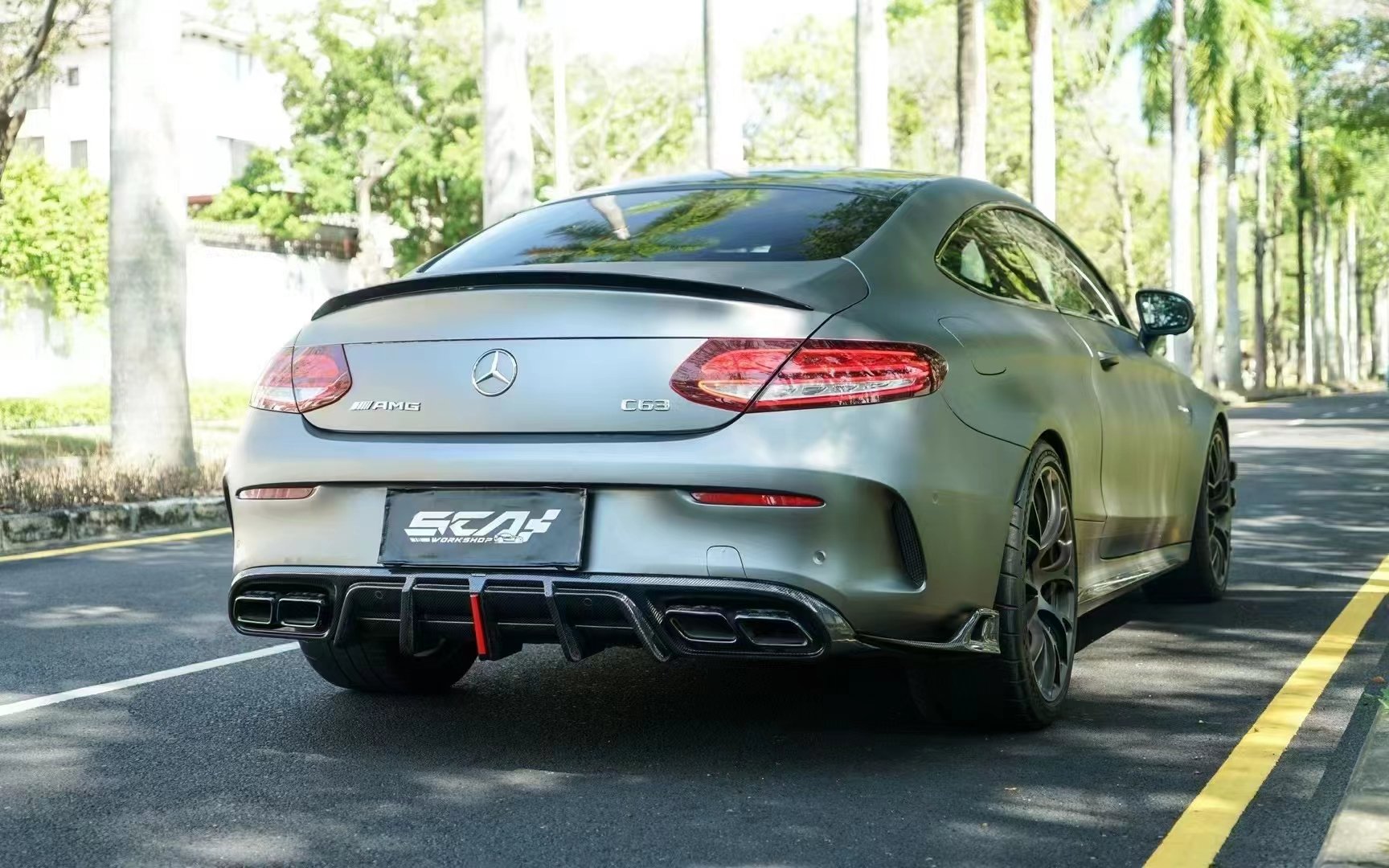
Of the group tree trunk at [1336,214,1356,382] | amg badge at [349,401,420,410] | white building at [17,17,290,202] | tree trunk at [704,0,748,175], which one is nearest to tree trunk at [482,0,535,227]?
tree trunk at [704,0,748,175]

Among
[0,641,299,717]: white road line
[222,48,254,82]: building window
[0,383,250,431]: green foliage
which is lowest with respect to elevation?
[0,641,299,717]: white road line

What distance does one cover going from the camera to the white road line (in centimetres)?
563

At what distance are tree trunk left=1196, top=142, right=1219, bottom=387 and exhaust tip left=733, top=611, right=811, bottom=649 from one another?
40308mm

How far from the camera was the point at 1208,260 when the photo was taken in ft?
148

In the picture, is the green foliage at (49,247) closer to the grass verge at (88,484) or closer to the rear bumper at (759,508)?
the grass verge at (88,484)

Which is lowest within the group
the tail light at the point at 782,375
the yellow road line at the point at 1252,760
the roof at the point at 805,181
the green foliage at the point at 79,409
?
the yellow road line at the point at 1252,760

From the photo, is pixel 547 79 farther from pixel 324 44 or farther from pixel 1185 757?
pixel 1185 757

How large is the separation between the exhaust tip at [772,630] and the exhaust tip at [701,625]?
4 centimetres

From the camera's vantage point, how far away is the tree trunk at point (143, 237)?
12.9 m

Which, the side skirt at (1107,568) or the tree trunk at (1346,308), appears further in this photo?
the tree trunk at (1346,308)

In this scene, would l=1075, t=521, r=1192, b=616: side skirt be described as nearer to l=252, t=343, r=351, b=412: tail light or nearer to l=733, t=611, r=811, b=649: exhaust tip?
l=733, t=611, r=811, b=649: exhaust tip

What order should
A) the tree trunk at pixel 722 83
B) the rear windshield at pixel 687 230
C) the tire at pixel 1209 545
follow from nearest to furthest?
the rear windshield at pixel 687 230, the tire at pixel 1209 545, the tree trunk at pixel 722 83

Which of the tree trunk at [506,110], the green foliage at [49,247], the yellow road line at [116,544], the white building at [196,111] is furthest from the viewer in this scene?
the white building at [196,111]

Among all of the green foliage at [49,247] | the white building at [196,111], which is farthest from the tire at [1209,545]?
the white building at [196,111]
